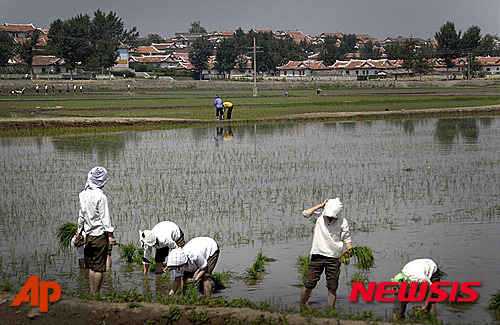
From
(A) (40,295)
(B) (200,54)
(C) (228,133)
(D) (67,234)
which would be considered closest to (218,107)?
(C) (228,133)

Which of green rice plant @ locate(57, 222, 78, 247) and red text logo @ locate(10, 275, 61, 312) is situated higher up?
green rice plant @ locate(57, 222, 78, 247)

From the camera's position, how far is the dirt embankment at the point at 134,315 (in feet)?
19.3

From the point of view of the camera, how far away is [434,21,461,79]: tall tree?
289ft

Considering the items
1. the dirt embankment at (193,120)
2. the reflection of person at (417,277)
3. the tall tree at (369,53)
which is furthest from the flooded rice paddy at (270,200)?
the tall tree at (369,53)

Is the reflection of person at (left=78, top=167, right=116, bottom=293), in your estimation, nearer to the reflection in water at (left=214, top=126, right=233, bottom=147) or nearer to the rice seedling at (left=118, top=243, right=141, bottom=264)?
the rice seedling at (left=118, top=243, right=141, bottom=264)

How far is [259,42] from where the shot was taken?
346 ft

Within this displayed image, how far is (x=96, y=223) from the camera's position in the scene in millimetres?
6707

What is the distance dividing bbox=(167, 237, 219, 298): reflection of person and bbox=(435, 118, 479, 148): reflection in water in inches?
564

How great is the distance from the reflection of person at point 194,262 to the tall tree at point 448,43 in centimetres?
8705

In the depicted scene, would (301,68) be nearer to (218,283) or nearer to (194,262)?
(218,283)

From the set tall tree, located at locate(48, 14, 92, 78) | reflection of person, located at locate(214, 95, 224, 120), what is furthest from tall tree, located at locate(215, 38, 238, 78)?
reflection of person, located at locate(214, 95, 224, 120)

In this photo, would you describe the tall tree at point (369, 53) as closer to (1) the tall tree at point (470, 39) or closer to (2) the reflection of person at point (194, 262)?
(1) the tall tree at point (470, 39)

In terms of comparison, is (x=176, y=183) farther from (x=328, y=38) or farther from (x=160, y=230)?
(x=328, y=38)

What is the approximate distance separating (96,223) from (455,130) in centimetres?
2011
